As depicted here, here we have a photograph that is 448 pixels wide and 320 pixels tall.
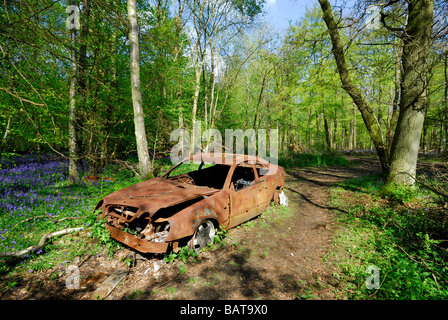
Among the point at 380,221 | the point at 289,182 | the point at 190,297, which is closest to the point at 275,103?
the point at 289,182

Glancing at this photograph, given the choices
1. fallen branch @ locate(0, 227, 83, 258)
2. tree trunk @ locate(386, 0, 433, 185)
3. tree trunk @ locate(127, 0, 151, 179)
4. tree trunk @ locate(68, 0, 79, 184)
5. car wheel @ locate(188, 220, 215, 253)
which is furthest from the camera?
tree trunk @ locate(68, 0, 79, 184)

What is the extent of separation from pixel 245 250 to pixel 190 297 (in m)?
1.39

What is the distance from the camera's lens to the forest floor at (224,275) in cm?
243

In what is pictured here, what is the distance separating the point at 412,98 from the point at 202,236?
6.28 meters

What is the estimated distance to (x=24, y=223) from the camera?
3.70m

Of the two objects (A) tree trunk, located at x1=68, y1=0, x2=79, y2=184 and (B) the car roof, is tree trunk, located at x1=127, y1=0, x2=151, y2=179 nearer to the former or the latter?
(B) the car roof

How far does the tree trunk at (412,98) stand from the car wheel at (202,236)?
487 centimetres

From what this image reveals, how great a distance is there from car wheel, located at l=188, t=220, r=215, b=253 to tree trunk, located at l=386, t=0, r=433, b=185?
487 cm

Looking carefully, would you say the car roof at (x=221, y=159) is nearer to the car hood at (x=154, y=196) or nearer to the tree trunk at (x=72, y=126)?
the car hood at (x=154, y=196)

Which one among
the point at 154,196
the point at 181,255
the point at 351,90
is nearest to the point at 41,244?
the point at 154,196

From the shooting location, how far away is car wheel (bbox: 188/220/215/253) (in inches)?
124

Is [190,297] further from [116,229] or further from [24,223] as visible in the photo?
[24,223]

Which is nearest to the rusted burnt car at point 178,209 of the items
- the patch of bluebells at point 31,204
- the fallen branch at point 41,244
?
the fallen branch at point 41,244

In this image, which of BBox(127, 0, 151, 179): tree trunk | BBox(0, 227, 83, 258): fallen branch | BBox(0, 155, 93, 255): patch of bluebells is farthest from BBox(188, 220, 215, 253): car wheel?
BBox(127, 0, 151, 179): tree trunk
